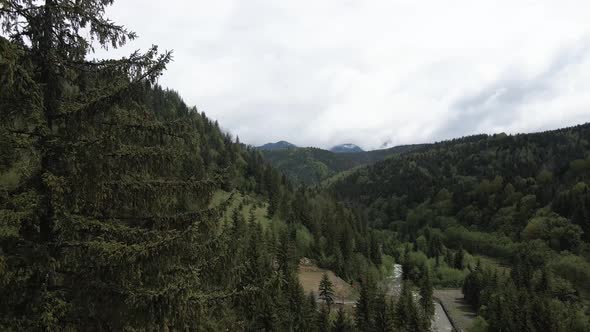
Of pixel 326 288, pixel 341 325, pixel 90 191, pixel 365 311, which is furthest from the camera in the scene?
pixel 326 288

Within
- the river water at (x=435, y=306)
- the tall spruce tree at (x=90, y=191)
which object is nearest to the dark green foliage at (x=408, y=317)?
the river water at (x=435, y=306)

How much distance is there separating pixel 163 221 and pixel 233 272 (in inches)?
97.1

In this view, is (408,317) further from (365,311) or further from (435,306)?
(435,306)

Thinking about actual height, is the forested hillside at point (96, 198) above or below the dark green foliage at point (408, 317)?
above

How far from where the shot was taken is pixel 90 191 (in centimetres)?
880

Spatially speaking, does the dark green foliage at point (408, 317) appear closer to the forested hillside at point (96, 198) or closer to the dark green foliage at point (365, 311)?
the dark green foliage at point (365, 311)

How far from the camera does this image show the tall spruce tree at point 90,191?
27.1 ft

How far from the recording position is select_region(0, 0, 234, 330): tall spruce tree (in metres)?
8.25

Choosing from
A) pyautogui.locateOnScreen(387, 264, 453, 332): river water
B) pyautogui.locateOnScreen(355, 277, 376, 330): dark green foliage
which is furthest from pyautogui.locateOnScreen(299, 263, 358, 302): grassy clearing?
pyautogui.locateOnScreen(355, 277, 376, 330): dark green foliage

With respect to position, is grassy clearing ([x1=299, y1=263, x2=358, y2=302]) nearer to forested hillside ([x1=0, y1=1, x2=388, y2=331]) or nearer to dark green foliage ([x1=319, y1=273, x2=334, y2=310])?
dark green foliage ([x1=319, y1=273, x2=334, y2=310])

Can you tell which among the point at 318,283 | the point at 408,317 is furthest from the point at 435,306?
the point at 408,317

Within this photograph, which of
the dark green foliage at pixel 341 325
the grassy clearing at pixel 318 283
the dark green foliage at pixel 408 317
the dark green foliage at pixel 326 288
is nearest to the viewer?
the dark green foliage at pixel 341 325

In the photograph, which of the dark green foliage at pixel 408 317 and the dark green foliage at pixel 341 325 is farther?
the dark green foliage at pixel 408 317

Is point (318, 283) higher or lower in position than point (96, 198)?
lower
